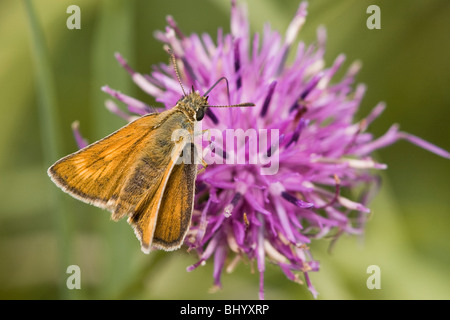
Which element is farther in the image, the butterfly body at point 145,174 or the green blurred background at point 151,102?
the green blurred background at point 151,102

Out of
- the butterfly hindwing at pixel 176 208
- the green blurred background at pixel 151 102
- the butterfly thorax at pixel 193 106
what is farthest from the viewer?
the green blurred background at pixel 151 102

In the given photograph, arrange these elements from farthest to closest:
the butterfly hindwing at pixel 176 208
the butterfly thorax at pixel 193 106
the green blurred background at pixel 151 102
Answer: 1. the green blurred background at pixel 151 102
2. the butterfly thorax at pixel 193 106
3. the butterfly hindwing at pixel 176 208

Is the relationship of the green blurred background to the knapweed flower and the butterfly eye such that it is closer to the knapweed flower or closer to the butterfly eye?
the knapweed flower

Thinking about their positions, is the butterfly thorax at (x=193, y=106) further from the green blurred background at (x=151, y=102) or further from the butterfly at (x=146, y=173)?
the green blurred background at (x=151, y=102)

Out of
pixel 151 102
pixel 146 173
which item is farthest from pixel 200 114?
pixel 151 102

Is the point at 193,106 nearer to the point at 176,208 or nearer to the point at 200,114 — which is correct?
the point at 200,114

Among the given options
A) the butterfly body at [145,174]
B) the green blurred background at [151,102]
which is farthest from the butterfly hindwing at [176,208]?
the green blurred background at [151,102]

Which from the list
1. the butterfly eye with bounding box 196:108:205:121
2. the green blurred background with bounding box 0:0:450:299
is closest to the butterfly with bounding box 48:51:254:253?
the butterfly eye with bounding box 196:108:205:121
